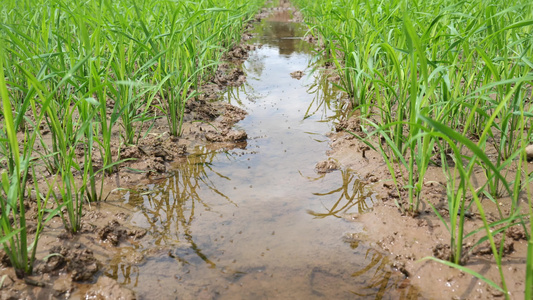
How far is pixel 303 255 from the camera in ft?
5.36

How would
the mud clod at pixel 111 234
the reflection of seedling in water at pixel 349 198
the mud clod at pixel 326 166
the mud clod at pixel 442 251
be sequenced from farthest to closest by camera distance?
1. the mud clod at pixel 326 166
2. the reflection of seedling in water at pixel 349 198
3. the mud clod at pixel 111 234
4. the mud clod at pixel 442 251

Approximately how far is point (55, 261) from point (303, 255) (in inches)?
36.4

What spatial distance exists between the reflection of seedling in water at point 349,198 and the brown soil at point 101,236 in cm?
81

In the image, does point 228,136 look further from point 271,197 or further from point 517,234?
point 517,234

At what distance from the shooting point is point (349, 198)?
6.88 feet

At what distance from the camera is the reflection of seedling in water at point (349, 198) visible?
196cm

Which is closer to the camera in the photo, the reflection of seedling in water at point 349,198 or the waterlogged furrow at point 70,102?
the waterlogged furrow at point 70,102

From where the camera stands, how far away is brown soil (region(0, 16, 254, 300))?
55.8 inches

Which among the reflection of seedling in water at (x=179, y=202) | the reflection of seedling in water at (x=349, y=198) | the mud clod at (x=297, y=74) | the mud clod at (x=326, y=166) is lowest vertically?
the reflection of seedling in water at (x=179, y=202)

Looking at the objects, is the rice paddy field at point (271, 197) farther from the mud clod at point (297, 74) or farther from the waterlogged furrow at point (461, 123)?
the mud clod at point (297, 74)

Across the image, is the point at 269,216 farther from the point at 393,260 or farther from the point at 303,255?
the point at 393,260

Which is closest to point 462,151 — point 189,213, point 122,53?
point 189,213

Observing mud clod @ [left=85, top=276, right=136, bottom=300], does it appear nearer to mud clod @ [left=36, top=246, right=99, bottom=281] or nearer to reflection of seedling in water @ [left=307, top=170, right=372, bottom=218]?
mud clod @ [left=36, top=246, right=99, bottom=281]

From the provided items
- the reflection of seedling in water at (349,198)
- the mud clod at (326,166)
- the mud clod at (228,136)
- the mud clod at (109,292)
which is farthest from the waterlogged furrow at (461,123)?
the mud clod at (109,292)
